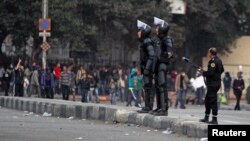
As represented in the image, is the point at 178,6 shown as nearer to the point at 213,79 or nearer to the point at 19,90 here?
the point at 19,90

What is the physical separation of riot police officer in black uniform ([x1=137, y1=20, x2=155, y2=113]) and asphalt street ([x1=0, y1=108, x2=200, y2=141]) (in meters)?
0.73

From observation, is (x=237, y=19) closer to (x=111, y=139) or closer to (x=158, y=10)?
(x=158, y=10)

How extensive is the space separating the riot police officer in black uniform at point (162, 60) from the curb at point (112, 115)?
35 cm

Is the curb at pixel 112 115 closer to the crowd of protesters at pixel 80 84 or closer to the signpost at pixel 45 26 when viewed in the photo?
the crowd of protesters at pixel 80 84

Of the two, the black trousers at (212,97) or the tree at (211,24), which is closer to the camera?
the black trousers at (212,97)

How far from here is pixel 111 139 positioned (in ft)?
43.8

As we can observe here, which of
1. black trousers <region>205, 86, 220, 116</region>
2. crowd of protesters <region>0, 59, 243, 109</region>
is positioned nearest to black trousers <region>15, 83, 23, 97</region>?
crowd of protesters <region>0, 59, 243, 109</region>

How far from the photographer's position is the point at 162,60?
1599 centimetres

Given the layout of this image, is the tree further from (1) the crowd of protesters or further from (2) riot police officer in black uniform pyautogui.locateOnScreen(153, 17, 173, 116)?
(2) riot police officer in black uniform pyautogui.locateOnScreen(153, 17, 173, 116)

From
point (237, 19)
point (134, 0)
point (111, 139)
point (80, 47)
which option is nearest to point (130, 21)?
point (134, 0)

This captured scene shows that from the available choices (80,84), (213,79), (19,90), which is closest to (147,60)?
(213,79)

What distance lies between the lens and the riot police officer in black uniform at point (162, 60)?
15.8 m

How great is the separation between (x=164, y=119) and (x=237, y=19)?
120ft

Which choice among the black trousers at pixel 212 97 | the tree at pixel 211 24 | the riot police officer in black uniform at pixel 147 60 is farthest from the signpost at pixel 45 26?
the black trousers at pixel 212 97
